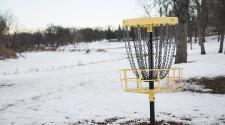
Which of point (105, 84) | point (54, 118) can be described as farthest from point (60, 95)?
point (54, 118)

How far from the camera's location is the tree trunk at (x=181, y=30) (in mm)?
21848

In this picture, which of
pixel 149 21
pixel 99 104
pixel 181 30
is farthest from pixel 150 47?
pixel 181 30

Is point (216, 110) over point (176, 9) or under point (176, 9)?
under

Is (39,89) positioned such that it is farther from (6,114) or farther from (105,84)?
(6,114)

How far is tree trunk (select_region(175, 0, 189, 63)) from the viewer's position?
21.8m

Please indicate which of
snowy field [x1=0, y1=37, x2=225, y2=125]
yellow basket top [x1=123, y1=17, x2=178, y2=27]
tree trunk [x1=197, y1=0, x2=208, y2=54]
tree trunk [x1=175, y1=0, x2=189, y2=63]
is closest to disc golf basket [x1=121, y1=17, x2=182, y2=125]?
yellow basket top [x1=123, y1=17, x2=178, y2=27]

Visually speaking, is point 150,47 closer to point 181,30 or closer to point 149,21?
point 149,21

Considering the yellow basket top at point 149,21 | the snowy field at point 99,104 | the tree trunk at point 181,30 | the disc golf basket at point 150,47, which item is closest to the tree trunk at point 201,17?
the tree trunk at point 181,30

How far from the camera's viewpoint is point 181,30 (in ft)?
74.4

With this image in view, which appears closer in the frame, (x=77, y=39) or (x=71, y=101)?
(x=71, y=101)

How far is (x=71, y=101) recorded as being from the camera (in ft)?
50.6

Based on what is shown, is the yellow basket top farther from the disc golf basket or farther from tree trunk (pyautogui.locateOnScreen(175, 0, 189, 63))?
tree trunk (pyautogui.locateOnScreen(175, 0, 189, 63))

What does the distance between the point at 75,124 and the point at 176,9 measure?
12773mm

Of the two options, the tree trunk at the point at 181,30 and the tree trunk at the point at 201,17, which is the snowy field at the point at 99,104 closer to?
the tree trunk at the point at 181,30
